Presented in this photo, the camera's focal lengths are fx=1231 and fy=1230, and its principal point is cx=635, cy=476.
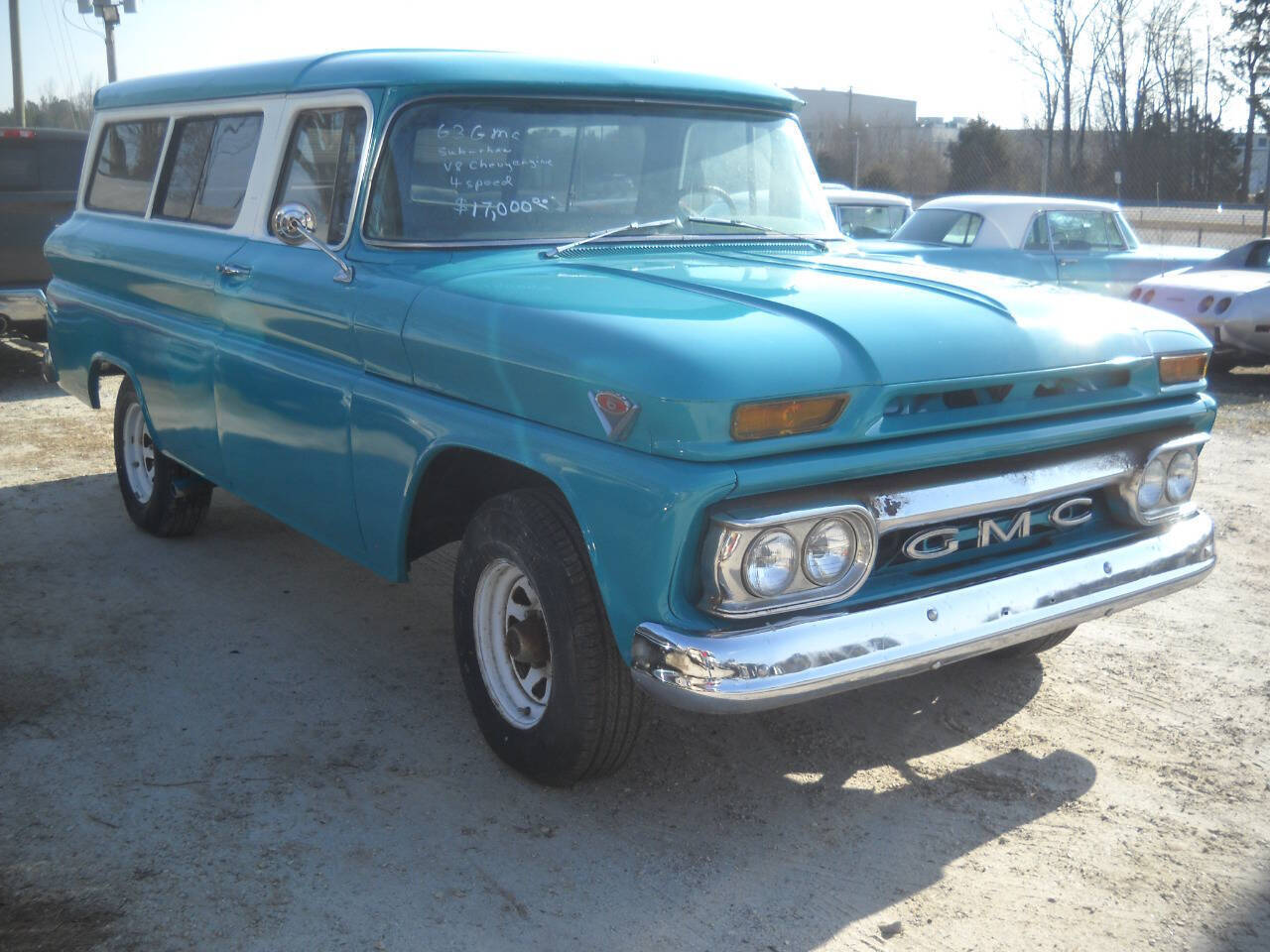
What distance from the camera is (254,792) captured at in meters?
3.28

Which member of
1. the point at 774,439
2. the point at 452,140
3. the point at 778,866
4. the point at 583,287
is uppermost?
the point at 452,140

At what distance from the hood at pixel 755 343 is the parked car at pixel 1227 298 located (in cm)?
698

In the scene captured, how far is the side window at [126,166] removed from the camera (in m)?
5.20

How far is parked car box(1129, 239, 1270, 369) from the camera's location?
961cm

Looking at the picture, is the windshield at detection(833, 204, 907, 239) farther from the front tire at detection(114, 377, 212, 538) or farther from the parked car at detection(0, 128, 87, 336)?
the front tire at detection(114, 377, 212, 538)

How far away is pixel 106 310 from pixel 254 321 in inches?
62.5

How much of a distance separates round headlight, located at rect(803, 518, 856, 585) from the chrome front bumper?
9 cm

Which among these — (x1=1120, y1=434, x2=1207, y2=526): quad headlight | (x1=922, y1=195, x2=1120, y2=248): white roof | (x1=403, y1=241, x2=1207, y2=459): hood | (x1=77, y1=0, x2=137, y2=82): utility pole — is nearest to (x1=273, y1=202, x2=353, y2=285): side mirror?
(x1=403, y1=241, x2=1207, y2=459): hood

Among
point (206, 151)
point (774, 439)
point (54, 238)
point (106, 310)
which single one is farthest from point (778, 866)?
point (54, 238)

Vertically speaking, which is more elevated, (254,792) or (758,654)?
(758,654)

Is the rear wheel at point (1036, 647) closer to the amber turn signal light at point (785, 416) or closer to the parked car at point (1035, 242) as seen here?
the amber turn signal light at point (785, 416)

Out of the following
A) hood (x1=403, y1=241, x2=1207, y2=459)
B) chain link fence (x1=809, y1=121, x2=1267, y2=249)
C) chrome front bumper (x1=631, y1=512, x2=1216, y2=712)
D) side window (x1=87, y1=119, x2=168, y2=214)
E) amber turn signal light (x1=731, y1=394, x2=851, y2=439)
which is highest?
chain link fence (x1=809, y1=121, x2=1267, y2=249)

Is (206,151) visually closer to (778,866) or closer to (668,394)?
(668,394)

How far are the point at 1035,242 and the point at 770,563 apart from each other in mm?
8801
